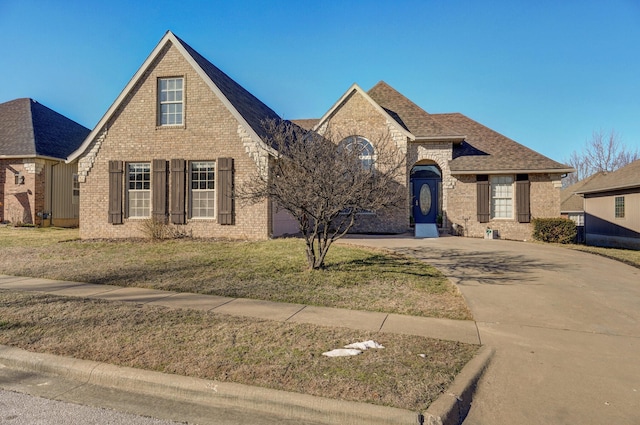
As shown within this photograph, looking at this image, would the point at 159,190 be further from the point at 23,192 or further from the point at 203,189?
the point at 23,192

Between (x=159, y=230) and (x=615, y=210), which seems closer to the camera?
(x=159, y=230)

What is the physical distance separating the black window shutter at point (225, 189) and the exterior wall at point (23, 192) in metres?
11.7

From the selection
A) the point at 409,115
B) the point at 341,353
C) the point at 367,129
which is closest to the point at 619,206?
the point at 409,115

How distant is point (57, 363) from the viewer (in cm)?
392

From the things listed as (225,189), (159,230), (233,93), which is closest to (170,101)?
(233,93)

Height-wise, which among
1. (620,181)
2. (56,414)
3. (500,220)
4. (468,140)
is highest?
(468,140)

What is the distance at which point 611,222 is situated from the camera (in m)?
19.0

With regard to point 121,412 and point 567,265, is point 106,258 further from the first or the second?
point 567,265

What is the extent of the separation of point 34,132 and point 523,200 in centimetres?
2461

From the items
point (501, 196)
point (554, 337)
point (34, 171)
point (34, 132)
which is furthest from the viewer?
point (34, 132)

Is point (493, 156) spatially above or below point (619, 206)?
above

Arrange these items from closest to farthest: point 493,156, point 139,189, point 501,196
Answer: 1. point 139,189
2. point 501,196
3. point 493,156

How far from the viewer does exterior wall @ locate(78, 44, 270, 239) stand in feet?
44.2

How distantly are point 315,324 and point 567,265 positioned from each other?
26.3 feet
